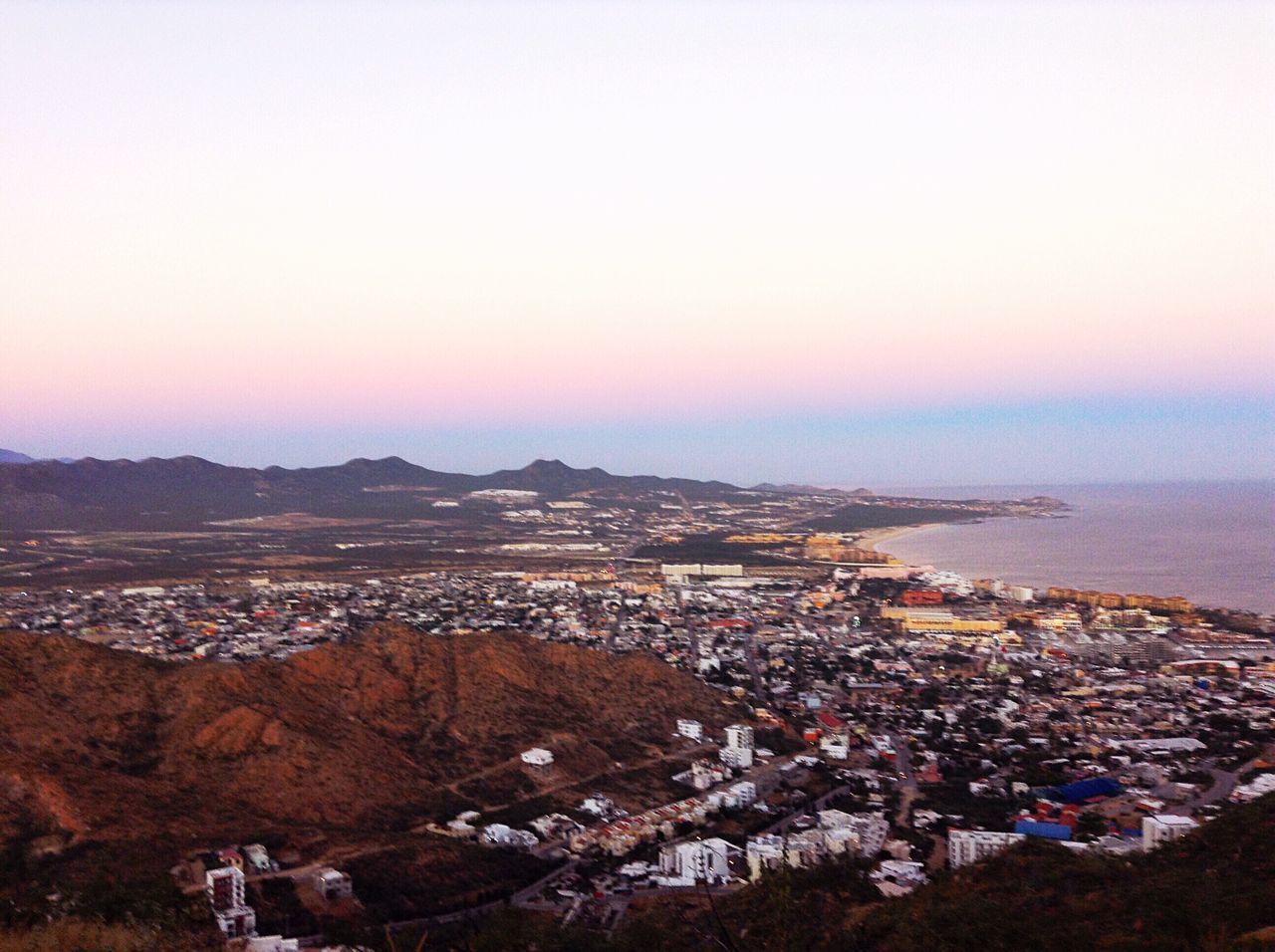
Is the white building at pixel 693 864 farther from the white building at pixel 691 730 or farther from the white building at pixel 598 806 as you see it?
the white building at pixel 691 730

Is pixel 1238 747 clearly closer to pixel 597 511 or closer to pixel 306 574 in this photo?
pixel 306 574

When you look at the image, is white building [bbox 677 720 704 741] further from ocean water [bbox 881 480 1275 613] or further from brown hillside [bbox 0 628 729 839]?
ocean water [bbox 881 480 1275 613]

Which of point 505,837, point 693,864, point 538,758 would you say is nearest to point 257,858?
point 505,837

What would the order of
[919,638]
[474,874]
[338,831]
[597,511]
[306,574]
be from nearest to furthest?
[474,874]
[338,831]
[919,638]
[306,574]
[597,511]

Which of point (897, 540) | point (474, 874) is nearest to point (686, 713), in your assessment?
point (474, 874)

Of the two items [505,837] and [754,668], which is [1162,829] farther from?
[754,668]

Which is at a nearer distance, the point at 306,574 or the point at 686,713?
the point at 686,713

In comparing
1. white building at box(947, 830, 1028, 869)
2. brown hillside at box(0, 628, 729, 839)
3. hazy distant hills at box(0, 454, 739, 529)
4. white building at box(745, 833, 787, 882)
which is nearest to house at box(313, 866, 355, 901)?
brown hillside at box(0, 628, 729, 839)
